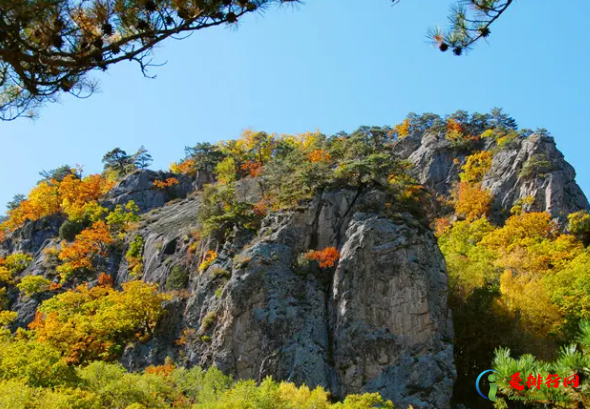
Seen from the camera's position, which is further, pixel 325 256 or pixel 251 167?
pixel 251 167

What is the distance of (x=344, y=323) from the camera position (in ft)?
84.3

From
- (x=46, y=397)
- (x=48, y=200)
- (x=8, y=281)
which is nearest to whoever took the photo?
(x=46, y=397)

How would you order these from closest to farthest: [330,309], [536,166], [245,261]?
1. [330,309]
2. [245,261]
3. [536,166]

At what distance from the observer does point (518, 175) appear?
150 feet

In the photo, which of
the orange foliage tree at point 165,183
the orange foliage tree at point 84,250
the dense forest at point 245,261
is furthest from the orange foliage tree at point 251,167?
the orange foliage tree at point 84,250

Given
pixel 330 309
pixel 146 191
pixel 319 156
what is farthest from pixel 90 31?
pixel 146 191

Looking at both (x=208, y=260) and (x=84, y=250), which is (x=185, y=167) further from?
(x=208, y=260)

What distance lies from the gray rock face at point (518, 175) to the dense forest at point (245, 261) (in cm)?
32

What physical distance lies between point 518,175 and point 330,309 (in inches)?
1033

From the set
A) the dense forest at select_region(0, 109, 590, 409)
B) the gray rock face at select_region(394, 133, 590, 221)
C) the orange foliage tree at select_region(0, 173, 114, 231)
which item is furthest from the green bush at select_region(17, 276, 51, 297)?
the gray rock face at select_region(394, 133, 590, 221)

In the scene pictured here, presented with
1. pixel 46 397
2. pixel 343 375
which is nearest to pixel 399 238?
pixel 343 375

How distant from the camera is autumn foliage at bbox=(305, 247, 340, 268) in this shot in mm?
28281

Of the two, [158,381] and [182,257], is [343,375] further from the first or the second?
[182,257]

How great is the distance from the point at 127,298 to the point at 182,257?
5421mm
